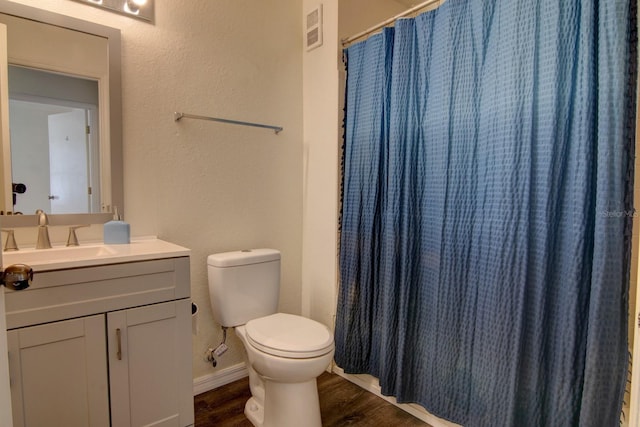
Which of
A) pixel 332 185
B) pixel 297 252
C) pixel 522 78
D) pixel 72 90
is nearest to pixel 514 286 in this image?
pixel 522 78

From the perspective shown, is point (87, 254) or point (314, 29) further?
point (314, 29)

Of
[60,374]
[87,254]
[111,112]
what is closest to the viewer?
[60,374]

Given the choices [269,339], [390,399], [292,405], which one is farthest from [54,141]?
[390,399]

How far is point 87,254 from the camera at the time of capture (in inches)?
54.7

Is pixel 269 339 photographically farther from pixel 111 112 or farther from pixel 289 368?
pixel 111 112

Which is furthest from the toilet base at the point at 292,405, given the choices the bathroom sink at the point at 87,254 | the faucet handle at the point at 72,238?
the faucet handle at the point at 72,238

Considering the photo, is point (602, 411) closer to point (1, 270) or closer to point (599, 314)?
point (599, 314)

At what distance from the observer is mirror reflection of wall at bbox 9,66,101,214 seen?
1.46m

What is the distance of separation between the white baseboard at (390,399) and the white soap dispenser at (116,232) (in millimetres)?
1410

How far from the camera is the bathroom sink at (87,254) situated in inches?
46.8

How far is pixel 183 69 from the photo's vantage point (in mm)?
1843

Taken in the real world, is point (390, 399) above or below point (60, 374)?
below

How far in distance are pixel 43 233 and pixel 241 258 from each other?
0.83 m

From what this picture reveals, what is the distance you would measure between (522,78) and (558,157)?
1.05ft
